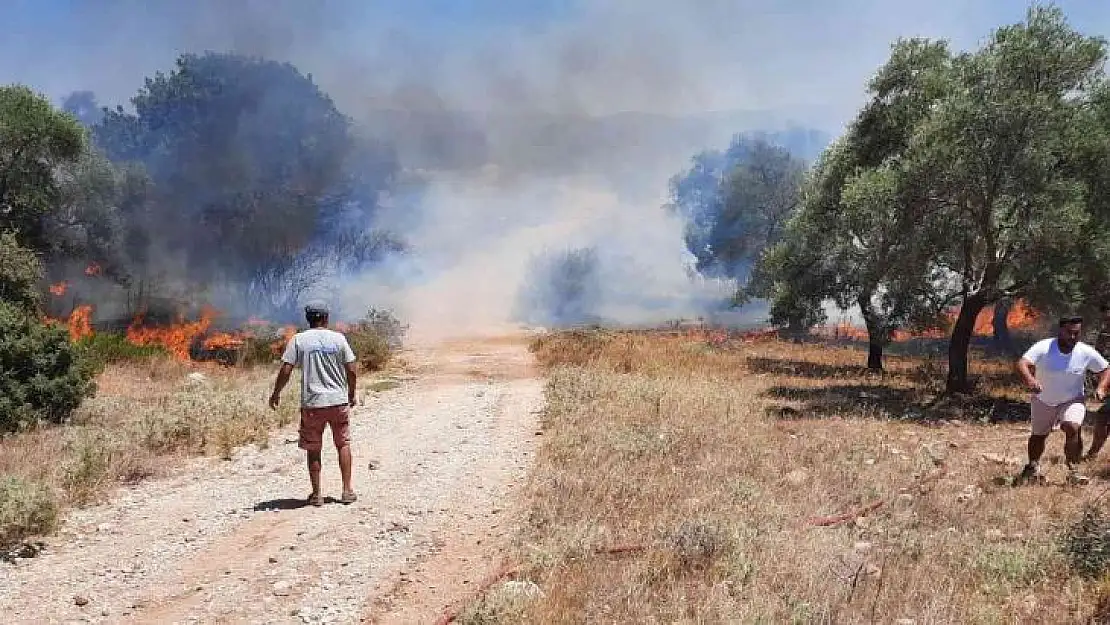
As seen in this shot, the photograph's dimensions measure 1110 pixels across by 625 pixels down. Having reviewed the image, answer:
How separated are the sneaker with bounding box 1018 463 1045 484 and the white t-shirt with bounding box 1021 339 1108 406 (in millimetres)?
753

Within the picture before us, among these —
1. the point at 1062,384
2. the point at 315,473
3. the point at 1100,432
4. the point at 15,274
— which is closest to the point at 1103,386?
the point at 1062,384

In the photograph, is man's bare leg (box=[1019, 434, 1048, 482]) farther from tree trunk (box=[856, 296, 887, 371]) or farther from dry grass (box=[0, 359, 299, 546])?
tree trunk (box=[856, 296, 887, 371])

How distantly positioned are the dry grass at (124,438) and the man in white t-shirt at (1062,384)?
9942 millimetres

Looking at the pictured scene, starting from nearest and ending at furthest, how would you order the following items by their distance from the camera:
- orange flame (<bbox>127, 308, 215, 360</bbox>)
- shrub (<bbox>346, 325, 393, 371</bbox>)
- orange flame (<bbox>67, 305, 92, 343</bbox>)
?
shrub (<bbox>346, 325, 393, 371</bbox>)
orange flame (<bbox>67, 305, 92, 343</bbox>)
orange flame (<bbox>127, 308, 215, 360</bbox>)

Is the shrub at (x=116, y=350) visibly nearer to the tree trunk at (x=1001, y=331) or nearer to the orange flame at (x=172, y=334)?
the orange flame at (x=172, y=334)

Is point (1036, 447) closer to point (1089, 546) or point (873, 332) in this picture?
point (1089, 546)

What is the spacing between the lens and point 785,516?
22.9ft

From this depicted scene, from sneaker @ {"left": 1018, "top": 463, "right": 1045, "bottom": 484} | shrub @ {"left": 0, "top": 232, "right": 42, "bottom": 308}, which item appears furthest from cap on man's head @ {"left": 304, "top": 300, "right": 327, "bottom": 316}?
shrub @ {"left": 0, "top": 232, "right": 42, "bottom": 308}

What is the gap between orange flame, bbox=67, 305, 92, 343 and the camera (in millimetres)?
21741

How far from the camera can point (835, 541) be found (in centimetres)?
634

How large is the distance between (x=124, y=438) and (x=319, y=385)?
15.0 feet

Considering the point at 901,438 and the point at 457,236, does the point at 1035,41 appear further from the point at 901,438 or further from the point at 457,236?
the point at 457,236

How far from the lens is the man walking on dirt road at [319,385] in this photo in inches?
292

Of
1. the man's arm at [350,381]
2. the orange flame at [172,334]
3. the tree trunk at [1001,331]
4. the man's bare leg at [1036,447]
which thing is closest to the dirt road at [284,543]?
the man's arm at [350,381]
